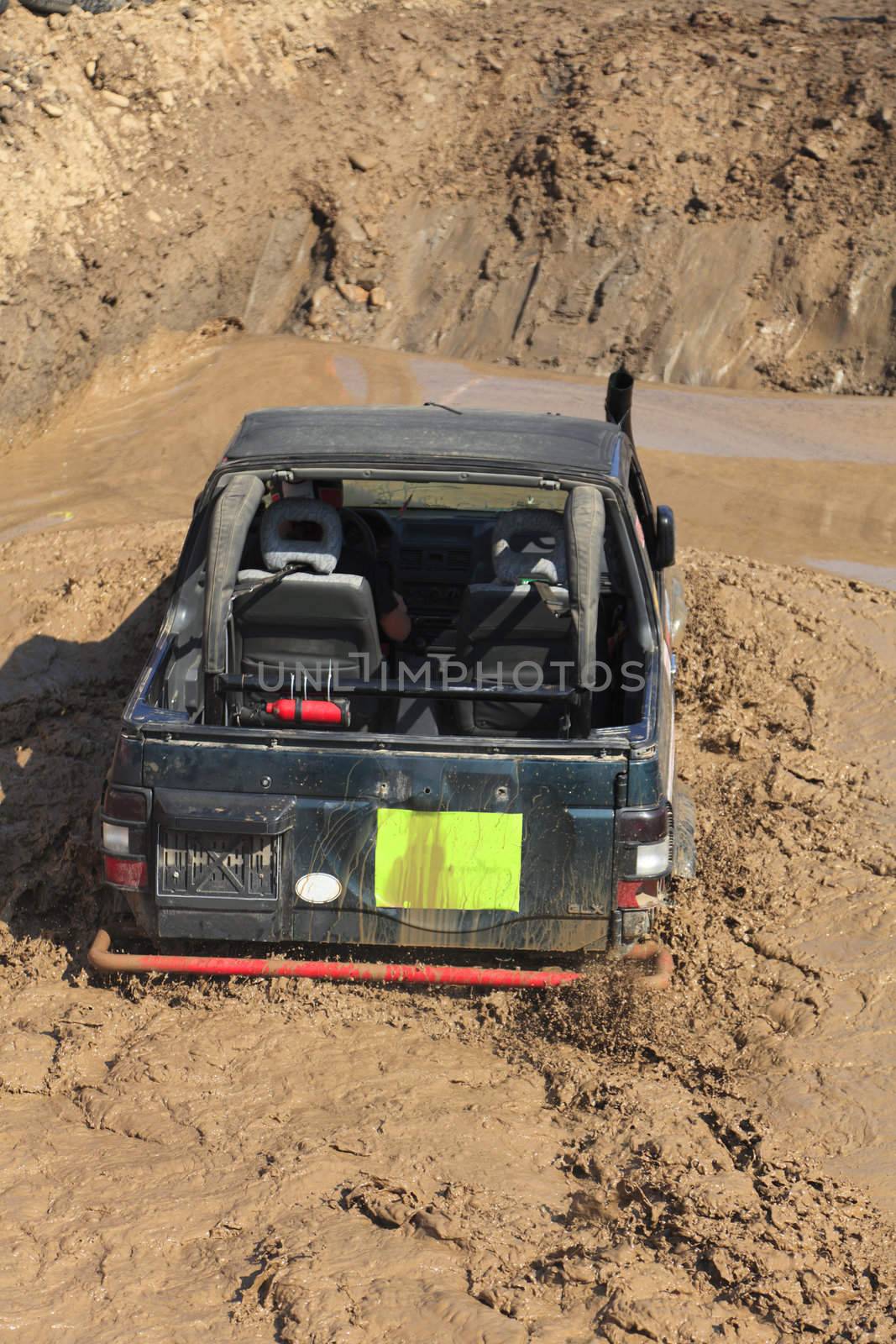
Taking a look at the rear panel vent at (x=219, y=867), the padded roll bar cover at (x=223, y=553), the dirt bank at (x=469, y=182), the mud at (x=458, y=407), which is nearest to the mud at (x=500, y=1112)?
the rear panel vent at (x=219, y=867)

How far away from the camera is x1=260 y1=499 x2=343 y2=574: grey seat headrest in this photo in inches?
181

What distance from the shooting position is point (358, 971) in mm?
4062

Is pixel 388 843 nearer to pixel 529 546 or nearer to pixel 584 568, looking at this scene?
pixel 584 568

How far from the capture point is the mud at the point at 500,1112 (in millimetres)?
2943

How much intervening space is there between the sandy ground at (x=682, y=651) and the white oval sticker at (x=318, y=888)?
0.47 m

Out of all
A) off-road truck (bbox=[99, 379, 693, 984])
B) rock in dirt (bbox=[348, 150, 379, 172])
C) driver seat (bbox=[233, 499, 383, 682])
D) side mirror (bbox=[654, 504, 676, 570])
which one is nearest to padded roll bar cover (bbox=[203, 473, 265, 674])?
off-road truck (bbox=[99, 379, 693, 984])

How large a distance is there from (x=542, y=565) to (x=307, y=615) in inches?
33.8

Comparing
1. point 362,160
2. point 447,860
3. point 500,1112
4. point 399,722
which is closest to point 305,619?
point 399,722

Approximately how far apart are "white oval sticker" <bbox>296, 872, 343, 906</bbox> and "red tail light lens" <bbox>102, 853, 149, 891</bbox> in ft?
1.59

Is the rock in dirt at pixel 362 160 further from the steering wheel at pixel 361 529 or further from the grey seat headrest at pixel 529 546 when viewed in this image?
the grey seat headrest at pixel 529 546

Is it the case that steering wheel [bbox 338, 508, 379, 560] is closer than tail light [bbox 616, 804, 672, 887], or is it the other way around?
tail light [bbox 616, 804, 672, 887]

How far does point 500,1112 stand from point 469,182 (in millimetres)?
14100

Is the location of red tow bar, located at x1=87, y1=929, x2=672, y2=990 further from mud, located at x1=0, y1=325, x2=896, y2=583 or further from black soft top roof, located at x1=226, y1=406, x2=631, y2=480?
mud, located at x1=0, y1=325, x2=896, y2=583

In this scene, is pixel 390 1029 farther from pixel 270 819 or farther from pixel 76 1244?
pixel 76 1244
